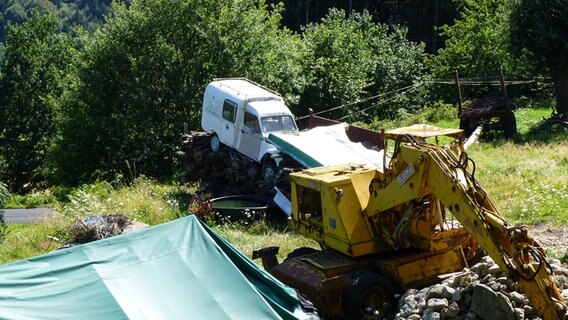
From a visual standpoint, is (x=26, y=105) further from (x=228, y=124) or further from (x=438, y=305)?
(x=438, y=305)

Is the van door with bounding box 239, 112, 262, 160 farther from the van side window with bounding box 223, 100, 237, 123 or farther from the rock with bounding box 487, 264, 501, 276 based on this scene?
the rock with bounding box 487, 264, 501, 276

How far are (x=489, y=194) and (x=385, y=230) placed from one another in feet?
23.5

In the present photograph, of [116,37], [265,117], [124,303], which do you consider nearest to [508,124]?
[265,117]

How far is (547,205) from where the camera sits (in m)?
16.8

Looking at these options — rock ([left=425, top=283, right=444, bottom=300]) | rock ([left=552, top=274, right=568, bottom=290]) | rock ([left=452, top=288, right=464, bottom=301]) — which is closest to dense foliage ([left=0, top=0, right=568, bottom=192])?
rock ([left=552, top=274, right=568, bottom=290])

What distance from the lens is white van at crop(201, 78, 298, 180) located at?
21188mm

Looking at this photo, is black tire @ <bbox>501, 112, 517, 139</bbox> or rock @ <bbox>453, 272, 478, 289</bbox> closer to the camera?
rock @ <bbox>453, 272, 478, 289</bbox>

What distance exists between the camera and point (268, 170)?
67.8ft

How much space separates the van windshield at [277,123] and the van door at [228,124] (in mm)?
1101

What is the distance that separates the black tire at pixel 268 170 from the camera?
2045cm

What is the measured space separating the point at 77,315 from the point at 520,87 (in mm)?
32456

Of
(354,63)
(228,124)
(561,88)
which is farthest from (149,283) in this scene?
(354,63)

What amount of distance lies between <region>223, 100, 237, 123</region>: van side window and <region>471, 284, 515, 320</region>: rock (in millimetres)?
13240

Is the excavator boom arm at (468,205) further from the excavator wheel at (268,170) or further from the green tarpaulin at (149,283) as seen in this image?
the excavator wheel at (268,170)
